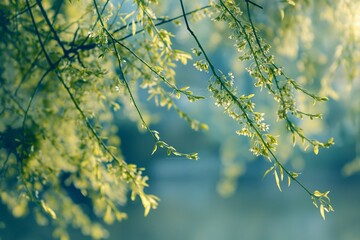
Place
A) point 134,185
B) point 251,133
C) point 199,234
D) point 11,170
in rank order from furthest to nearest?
point 199,234 < point 11,170 < point 134,185 < point 251,133

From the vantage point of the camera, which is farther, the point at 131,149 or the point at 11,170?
the point at 131,149

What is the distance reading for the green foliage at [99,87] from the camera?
1.33m

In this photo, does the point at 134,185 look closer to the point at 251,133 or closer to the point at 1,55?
the point at 251,133

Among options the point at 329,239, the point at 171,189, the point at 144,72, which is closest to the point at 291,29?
the point at 144,72

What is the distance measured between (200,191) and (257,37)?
500 inches

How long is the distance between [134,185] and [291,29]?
1741mm

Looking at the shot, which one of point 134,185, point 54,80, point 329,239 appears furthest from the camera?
point 329,239

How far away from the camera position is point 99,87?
205 cm

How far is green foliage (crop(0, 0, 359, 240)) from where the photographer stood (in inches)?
52.5

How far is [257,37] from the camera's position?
1.33 m

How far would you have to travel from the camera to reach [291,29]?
2.93m

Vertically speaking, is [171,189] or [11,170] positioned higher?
[171,189]

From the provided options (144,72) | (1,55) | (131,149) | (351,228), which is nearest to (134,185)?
(144,72)

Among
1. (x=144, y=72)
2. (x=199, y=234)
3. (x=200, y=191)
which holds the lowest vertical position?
(x=144, y=72)
